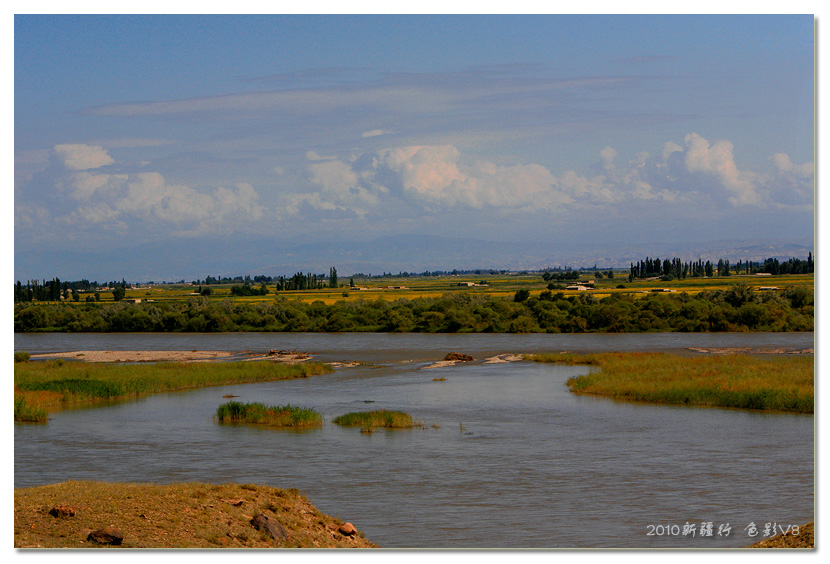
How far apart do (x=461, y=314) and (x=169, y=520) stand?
171 ft

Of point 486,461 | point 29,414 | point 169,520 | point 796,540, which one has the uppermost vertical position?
point 169,520

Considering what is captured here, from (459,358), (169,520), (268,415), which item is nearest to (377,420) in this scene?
(268,415)

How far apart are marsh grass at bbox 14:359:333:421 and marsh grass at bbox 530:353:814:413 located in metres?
12.7

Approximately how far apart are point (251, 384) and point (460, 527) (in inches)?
825

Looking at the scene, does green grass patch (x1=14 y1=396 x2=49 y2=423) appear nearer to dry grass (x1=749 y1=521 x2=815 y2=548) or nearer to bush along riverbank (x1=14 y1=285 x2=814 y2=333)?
dry grass (x1=749 y1=521 x2=815 y2=548)

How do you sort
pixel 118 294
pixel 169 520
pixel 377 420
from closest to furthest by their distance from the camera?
pixel 169 520 → pixel 377 420 → pixel 118 294

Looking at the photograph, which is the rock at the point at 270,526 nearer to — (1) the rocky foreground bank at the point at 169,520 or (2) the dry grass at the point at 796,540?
(1) the rocky foreground bank at the point at 169,520

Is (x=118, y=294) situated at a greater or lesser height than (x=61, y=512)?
greater

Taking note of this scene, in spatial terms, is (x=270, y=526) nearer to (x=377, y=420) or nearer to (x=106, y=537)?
(x=106, y=537)

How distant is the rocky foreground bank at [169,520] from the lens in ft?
26.6

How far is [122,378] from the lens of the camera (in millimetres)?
28328

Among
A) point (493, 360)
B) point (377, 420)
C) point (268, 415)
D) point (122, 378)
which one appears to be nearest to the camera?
point (377, 420)

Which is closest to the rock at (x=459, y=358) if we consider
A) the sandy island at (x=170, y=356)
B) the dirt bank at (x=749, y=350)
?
the sandy island at (x=170, y=356)

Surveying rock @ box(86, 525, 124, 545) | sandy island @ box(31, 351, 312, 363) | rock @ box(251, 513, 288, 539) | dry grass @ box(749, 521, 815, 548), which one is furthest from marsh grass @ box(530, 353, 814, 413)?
rock @ box(86, 525, 124, 545)
